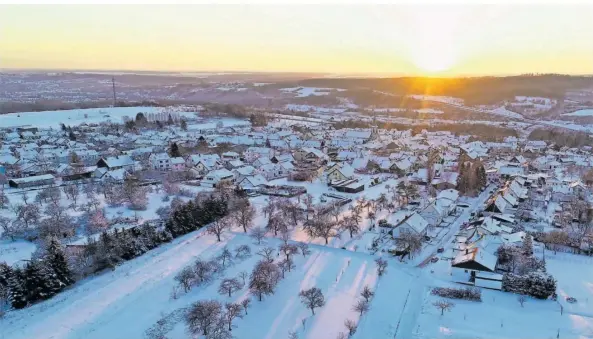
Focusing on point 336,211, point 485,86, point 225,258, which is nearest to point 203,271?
point 225,258

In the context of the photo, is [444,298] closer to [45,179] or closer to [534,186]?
[534,186]

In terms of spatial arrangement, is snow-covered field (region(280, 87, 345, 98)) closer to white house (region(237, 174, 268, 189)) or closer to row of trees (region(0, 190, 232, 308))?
white house (region(237, 174, 268, 189))

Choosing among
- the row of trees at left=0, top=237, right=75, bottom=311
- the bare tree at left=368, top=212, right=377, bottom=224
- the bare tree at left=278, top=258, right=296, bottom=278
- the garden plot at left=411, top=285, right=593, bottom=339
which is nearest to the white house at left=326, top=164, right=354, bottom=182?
the bare tree at left=368, top=212, right=377, bottom=224

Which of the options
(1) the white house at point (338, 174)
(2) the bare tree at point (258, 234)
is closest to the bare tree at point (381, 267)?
(2) the bare tree at point (258, 234)

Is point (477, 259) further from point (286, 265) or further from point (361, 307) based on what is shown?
point (286, 265)

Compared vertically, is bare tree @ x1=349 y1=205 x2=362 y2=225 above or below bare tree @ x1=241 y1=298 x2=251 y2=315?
above

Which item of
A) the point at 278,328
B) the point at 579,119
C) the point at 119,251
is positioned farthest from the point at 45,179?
the point at 579,119
